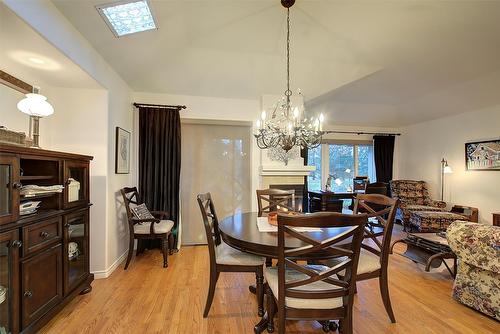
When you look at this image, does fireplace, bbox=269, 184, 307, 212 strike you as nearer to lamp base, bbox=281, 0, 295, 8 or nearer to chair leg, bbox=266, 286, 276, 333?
chair leg, bbox=266, 286, 276, 333

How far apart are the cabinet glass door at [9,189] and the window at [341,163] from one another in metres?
4.94

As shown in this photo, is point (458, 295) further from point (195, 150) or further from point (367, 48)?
point (195, 150)

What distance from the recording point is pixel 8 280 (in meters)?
1.44

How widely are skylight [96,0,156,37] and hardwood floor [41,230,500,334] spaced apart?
2566 millimetres

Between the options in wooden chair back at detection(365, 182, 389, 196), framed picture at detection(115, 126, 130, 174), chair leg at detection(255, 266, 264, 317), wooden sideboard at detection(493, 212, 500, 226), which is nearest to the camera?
chair leg at detection(255, 266, 264, 317)

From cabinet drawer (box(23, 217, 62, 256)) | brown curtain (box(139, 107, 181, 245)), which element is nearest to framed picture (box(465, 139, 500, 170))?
brown curtain (box(139, 107, 181, 245))

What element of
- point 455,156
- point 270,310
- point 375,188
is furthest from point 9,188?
point 455,156

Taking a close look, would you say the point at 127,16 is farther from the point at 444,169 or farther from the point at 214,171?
the point at 444,169

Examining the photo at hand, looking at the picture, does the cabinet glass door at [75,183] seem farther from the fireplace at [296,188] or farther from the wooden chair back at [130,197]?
the fireplace at [296,188]

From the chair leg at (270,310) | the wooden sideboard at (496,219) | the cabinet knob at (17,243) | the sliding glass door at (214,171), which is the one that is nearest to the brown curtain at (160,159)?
the sliding glass door at (214,171)

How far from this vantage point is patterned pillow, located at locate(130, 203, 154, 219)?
310 cm

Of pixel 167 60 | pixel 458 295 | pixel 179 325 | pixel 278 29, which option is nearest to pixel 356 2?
pixel 278 29

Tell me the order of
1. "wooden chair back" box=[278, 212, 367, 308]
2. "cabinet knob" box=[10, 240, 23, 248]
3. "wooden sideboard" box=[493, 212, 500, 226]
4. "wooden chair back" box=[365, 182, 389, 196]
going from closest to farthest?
"wooden chair back" box=[278, 212, 367, 308]
"cabinet knob" box=[10, 240, 23, 248]
"wooden sideboard" box=[493, 212, 500, 226]
"wooden chair back" box=[365, 182, 389, 196]

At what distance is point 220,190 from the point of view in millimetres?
4055
